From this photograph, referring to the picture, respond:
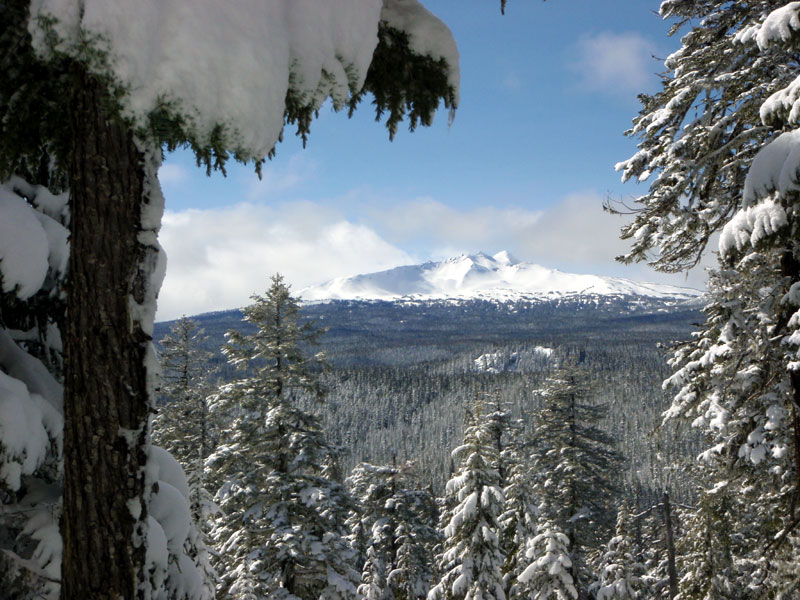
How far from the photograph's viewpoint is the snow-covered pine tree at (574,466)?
20109 mm

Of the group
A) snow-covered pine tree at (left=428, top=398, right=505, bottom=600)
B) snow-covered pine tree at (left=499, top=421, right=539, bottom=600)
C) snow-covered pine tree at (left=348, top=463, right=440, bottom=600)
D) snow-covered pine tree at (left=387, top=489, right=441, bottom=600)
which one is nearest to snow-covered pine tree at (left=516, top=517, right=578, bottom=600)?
snow-covered pine tree at (left=428, top=398, right=505, bottom=600)

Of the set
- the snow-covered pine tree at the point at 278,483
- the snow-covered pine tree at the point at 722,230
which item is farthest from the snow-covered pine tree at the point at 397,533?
the snow-covered pine tree at the point at 722,230

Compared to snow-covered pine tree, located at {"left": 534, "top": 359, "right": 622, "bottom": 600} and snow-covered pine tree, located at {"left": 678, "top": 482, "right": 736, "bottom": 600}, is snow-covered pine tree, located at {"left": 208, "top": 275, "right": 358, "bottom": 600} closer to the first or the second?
snow-covered pine tree, located at {"left": 534, "top": 359, "right": 622, "bottom": 600}

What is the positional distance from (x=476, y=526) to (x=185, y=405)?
9.98 m

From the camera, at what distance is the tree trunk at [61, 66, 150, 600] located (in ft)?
7.76

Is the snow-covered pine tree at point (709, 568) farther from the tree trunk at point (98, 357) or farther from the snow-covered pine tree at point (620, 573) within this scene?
the tree trunk at point (98, 357)

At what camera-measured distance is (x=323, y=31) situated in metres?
2.58

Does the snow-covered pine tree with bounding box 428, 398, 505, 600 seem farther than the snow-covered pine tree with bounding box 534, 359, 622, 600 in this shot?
No

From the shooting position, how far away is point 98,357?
2.41m

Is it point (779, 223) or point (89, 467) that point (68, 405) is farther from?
point (779, 223)

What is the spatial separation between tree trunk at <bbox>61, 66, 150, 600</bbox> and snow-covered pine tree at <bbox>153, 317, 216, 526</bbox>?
13039mm

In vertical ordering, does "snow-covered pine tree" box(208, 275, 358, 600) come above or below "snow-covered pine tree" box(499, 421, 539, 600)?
above

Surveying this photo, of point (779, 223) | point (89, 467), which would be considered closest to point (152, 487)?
point (89, 467)

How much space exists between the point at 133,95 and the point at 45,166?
7.23 ft
